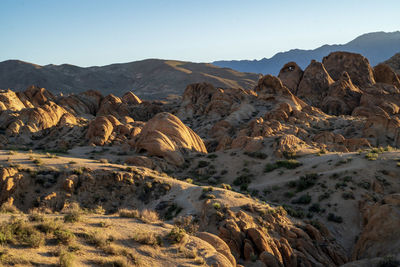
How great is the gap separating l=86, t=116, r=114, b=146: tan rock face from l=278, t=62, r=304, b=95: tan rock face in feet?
154

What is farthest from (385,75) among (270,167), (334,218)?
(334,218)

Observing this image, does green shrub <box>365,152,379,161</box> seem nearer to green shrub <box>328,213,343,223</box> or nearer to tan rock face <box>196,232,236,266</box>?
green shrub <box>328,213,343,223</box>

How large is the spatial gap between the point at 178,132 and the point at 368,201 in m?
21.0

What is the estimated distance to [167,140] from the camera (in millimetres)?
34312

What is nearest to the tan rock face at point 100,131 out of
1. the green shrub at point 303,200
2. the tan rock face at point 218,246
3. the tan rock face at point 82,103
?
the green shrub at point 303,200

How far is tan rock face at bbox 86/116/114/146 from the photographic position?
3844 centimetres

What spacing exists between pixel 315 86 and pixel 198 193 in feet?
192

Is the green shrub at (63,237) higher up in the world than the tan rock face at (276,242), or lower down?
higher up

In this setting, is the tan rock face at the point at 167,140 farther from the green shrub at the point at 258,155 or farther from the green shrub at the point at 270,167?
the green shrub at the point at 270,167

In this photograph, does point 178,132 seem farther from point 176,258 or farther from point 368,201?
point 176,258

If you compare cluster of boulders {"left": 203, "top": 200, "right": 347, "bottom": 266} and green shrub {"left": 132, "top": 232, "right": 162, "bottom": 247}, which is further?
cluster of boulders {"left": 203, "top": 200, "right": 347, "bottom": 266}

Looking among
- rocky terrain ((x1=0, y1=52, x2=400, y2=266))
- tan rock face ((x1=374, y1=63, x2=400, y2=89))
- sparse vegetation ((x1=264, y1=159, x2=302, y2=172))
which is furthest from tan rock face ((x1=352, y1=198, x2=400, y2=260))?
tan rock face ((x1=374, y1=63, x2=400, y2=89))

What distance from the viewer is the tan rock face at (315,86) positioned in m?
69.5

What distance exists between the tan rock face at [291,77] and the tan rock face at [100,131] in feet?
154
